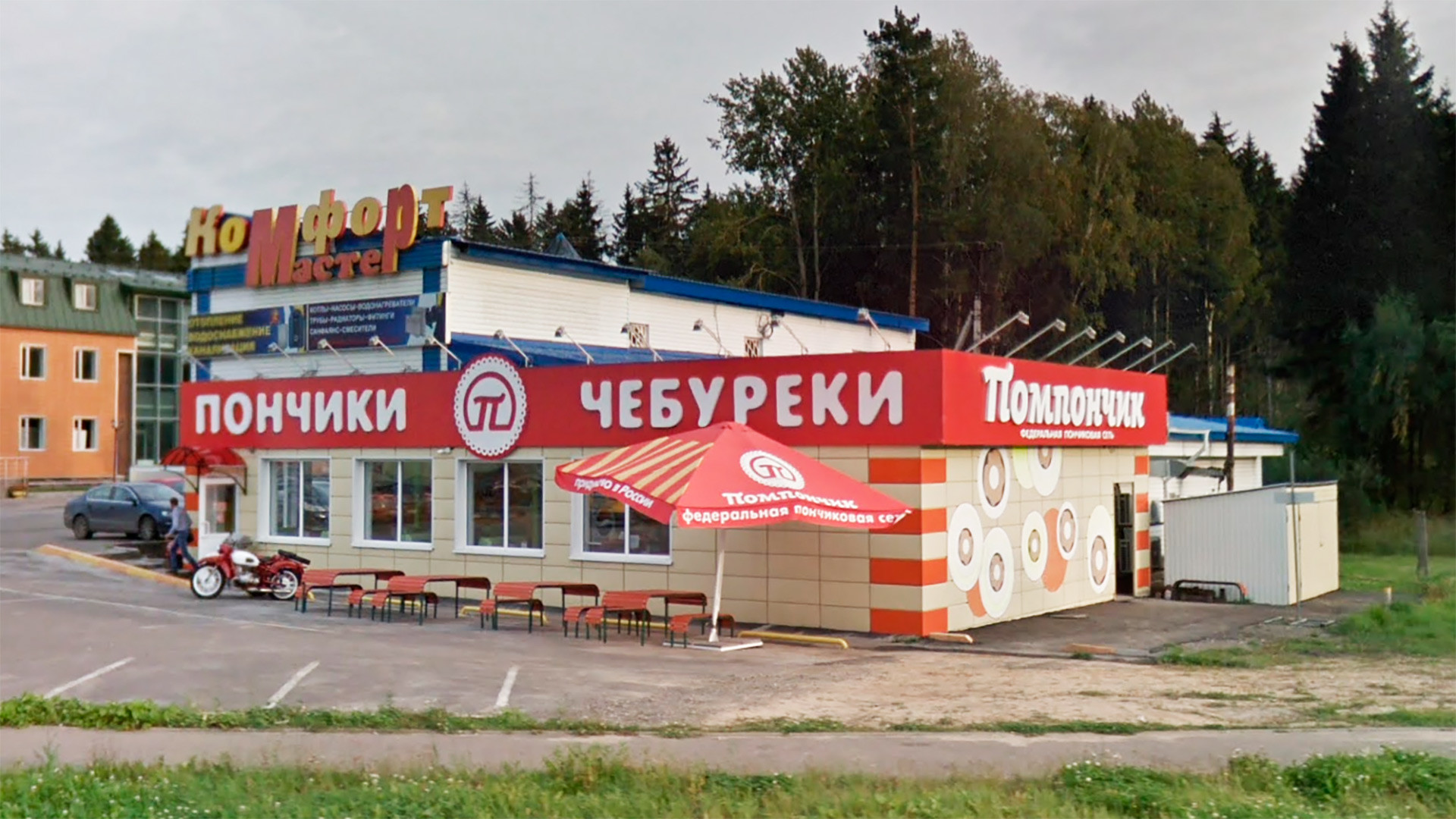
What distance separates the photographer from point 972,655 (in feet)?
60.0

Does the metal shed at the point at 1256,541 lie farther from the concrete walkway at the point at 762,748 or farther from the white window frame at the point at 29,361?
the white window frame at the point at 29,361

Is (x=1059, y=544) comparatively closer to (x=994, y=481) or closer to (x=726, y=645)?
(x=994, y=481)

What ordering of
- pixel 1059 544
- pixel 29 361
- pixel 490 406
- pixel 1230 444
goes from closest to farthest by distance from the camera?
1. pixel 1059 544
2. pixel 490 406
3. pixel 1230 444
4. pixel 29 361

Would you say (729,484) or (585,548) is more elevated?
(729,484)

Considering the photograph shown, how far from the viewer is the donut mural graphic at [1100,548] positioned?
25.2m

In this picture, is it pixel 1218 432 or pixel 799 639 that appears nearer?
pixel 799 639

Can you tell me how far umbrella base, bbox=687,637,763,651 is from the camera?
61.3ft

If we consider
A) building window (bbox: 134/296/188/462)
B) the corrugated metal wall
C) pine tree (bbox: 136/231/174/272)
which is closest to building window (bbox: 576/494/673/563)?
the corrugated metal wall

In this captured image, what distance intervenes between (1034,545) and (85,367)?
50304 millimetres

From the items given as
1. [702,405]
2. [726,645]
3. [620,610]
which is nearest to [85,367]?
[702,405]

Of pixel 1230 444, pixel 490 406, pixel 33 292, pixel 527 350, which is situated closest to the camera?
pixel 490 406

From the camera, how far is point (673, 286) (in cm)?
3547

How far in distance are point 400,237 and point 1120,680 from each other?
2093cm

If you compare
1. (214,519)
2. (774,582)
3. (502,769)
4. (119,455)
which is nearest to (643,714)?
(502,769)
